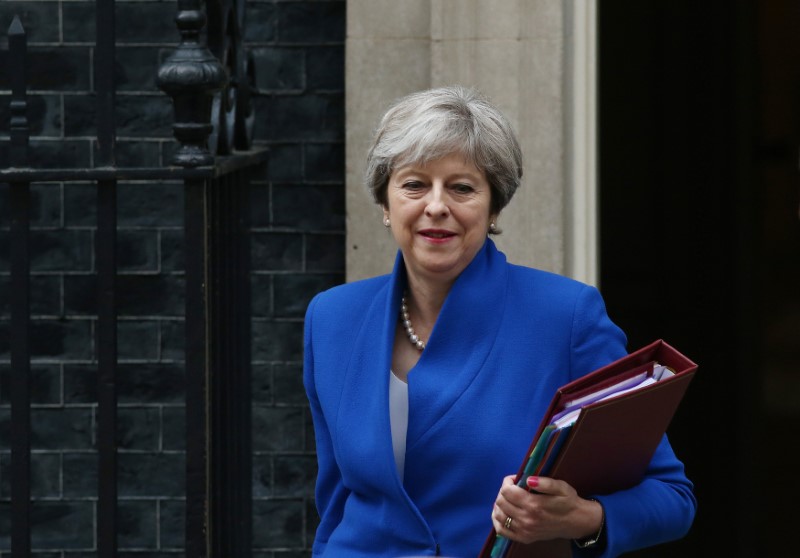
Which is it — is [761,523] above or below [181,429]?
below

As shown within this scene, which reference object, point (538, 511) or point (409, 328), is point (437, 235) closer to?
point (409, 328)

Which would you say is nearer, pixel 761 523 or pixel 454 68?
pixel 454 68

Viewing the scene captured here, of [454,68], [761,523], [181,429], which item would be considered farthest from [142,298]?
[761,523]

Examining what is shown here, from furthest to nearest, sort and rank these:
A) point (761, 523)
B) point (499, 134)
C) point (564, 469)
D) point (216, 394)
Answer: point (761, 523), point (216, 394), point (499, 134), point (564, 469)

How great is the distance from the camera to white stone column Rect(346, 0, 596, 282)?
195 inches

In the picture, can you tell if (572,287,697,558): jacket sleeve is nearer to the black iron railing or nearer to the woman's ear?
the woman's ear

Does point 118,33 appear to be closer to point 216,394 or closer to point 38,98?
point 38,98

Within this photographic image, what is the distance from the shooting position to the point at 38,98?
17.5ft

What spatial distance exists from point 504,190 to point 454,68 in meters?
1.93

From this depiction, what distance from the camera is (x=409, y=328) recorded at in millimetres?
3164

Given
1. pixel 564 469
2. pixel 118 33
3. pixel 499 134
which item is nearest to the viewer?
pixel 564 469

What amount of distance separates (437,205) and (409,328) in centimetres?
28

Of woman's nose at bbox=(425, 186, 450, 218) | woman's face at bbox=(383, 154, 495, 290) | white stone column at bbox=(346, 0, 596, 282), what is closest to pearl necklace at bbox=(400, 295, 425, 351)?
woman's face at bbox=(383, 154, 495, 290)

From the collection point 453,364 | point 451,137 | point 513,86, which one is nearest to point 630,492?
point 453,364
